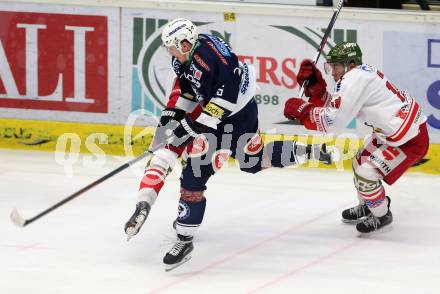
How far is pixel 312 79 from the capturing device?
18.1ft

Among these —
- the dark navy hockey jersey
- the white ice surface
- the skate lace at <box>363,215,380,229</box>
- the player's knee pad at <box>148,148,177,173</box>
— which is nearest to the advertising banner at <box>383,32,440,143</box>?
the white ice surface

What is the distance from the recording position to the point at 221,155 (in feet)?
16.5

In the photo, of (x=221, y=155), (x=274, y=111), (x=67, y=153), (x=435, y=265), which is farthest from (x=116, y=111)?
(x=435, y=265)

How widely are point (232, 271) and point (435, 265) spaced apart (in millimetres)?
910

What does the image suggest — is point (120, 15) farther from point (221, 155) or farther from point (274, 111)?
point (221, 155)

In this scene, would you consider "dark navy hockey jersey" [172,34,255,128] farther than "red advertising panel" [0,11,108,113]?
No

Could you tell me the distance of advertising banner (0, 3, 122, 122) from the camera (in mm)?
7133

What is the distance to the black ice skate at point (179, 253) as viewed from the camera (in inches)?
189

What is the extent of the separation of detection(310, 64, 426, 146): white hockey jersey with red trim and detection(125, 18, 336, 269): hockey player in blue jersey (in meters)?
0.28

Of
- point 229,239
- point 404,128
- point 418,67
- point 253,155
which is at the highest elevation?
point 418,67

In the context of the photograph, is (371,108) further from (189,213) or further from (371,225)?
(189,213)

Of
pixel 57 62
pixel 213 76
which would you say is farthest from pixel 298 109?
pixel 57 62

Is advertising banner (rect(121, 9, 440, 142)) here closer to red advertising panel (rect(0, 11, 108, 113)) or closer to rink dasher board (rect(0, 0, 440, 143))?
rink dasher board (rect(0, 0, 440, 143))

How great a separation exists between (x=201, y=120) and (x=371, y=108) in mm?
903
